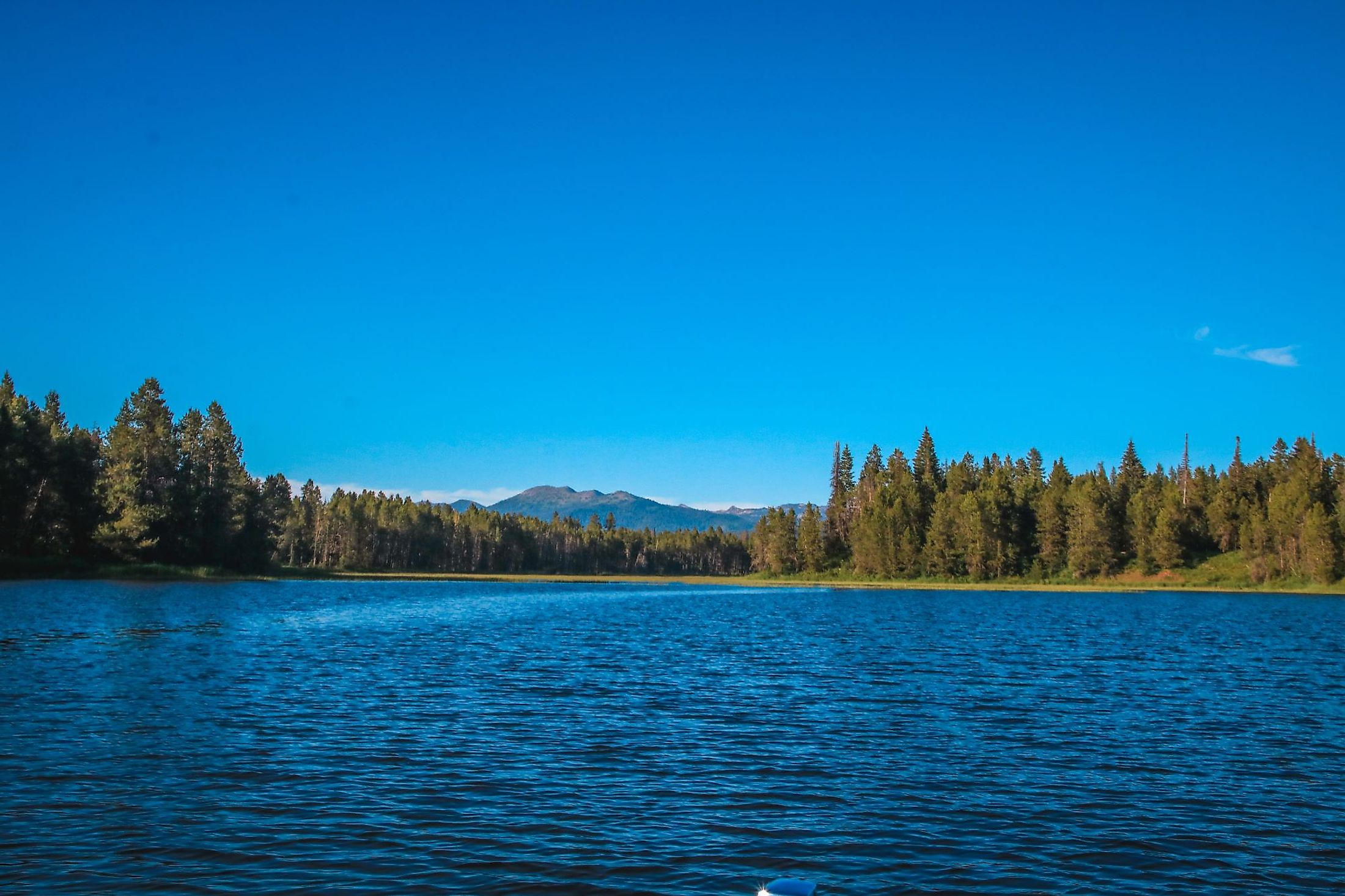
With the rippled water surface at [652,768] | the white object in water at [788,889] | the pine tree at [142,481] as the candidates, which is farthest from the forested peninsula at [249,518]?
the white object in water at [788,889]

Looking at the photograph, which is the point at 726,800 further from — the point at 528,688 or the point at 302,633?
the point at 302,633

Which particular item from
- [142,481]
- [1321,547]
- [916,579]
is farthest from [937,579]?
[142,481]

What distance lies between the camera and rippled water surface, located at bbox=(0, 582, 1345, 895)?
1739 cm

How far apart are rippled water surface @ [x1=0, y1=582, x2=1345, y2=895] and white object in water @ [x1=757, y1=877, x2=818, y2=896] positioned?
8.70 ft

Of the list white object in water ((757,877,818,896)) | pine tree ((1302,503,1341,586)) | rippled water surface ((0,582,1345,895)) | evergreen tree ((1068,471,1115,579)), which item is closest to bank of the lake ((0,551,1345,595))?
pine tree ((1302,503,1341,586))

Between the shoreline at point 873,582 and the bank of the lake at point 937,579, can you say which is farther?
the bank of the lake at point 937,579

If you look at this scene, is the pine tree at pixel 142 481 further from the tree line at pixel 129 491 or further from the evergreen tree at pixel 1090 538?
the evergreen tree at pixel 1090 538

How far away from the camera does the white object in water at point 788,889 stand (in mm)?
13562

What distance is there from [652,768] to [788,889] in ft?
38.2

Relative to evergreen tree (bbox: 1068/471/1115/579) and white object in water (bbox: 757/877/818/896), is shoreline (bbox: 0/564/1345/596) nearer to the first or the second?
evergreen tree (bbox: 1068/471/1115/579)

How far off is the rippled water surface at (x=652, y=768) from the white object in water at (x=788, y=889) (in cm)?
265

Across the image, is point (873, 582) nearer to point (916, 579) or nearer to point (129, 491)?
point (916, 579)

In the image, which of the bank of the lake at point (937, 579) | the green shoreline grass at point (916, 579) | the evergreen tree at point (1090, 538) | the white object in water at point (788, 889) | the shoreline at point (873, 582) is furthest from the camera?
the evergreen tree at point (1090, 538)

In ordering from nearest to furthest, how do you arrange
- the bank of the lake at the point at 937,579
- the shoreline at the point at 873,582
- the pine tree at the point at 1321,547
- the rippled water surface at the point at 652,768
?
the rippled water surface at the point at 652,768, the shoreline at the point at 873,582, the bank of the lake at the point at 937,579, the pine tree at the point at 1321,547
